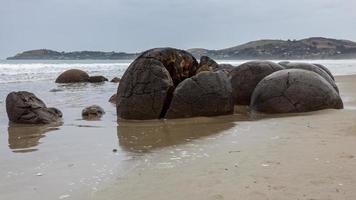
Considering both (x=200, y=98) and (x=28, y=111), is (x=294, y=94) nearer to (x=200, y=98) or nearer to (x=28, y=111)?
(x=200, y=98)

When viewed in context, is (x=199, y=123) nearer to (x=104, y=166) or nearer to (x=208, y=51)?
(x=104, y=166)

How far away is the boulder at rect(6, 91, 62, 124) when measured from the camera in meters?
9.65

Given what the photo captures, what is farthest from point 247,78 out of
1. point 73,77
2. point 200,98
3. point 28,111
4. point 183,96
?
point 73,77

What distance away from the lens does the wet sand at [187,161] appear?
421 centimetres

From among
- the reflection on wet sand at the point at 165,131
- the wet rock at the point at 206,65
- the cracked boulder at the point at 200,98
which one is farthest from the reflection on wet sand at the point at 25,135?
the wet rock at the point at 206,65

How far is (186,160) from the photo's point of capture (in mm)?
5504

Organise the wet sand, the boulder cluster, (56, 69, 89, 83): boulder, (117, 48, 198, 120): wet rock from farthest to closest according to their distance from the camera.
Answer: (56, 69, 89, 83): boulder, (117, 48, 198, 120): wet rock, the boulder cluster, the wet sand

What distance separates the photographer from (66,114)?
1102cm

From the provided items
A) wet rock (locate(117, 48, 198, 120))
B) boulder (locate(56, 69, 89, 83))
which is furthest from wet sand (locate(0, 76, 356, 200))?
boulder (locate(56, 69, 89, 83))

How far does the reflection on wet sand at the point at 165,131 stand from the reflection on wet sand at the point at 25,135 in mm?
1264

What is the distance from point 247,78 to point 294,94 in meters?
2.33

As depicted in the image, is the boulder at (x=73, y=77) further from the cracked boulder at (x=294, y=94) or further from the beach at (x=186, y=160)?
the beach at (x=186, y=160)

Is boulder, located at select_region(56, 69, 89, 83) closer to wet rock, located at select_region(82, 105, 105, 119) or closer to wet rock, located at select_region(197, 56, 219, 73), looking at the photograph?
wet rock, located at select_region(197, 56, 219, 73)

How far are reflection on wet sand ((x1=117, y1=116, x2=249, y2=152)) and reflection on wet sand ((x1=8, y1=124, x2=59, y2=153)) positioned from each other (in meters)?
1.26
